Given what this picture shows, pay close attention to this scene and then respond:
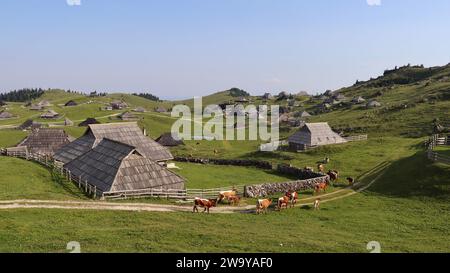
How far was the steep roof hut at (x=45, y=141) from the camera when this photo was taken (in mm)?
61406

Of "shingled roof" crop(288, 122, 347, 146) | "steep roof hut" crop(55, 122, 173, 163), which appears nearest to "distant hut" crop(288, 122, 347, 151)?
"shingled roof" crop(288, 122, 347, 146)

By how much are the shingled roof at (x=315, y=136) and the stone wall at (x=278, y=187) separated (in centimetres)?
2325

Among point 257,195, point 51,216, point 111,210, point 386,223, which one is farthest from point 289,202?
point 51,216

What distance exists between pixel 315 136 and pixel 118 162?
39.5 meters

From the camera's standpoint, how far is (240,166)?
5675cm

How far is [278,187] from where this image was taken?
38688mm

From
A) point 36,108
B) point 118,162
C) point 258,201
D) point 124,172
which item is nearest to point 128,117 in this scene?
point 36,108

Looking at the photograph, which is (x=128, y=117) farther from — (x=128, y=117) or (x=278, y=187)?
(x=278, y=187)

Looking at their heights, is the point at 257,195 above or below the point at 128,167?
below

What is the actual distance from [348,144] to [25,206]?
167 ft

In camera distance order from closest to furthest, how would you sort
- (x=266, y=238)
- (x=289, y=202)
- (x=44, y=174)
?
(x=266, y=238), (x=289, y=202), (x=44, y=174)
